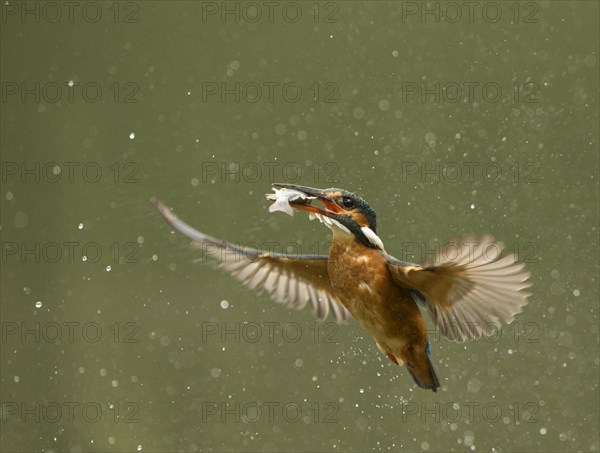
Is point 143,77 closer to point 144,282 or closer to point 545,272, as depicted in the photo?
point 144,282

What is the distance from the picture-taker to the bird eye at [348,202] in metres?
1.40

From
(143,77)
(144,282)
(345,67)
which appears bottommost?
(144,282)

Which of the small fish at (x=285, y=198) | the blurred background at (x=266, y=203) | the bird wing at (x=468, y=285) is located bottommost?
the blurred background at (x=266, y=203)

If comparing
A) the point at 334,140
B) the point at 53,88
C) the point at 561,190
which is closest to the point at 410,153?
the point at 334,140

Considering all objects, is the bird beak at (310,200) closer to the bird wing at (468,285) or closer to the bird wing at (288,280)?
the bird wing at (468,285)

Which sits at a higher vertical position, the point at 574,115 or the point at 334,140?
the point at 574,115

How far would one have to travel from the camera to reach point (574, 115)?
8.50 feet

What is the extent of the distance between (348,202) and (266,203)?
1.44 metres

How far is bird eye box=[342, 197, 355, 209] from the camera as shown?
1.40 meters

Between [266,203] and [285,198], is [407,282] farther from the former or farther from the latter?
[266,203]

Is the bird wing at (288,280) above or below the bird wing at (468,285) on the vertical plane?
below

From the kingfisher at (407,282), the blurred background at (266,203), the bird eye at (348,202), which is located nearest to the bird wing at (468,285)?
the kingfisher at (407,282)

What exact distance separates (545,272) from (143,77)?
149 centimetres

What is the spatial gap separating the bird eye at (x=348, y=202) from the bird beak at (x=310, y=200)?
1 cm
